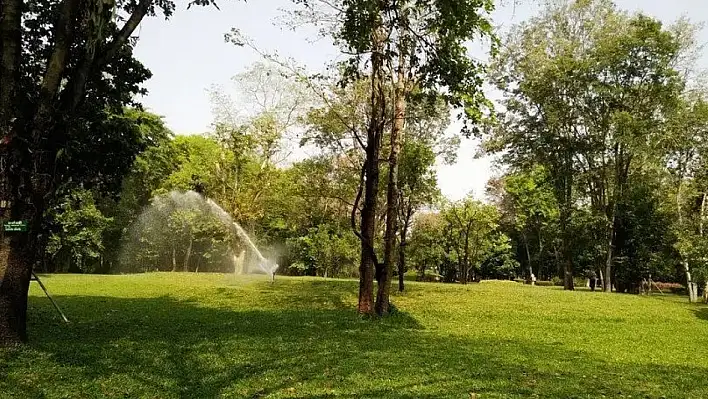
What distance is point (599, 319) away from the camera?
834 inches

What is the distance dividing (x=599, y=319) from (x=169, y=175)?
45913 millimetres

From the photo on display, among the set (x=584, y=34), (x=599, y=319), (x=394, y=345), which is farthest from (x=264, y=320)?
(x=584, y=34)

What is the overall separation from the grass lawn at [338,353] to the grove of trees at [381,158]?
7.46 feet

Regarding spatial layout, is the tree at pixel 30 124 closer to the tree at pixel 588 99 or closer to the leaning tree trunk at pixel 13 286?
the leaning tree trunk at pixel 13 286

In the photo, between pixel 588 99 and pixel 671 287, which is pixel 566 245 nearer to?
pixel 588 99

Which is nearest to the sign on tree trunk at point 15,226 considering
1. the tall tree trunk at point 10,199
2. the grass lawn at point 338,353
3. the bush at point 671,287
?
the tall tree trunk at point 10,199

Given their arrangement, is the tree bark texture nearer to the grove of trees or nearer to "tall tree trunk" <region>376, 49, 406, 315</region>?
the grove of trees

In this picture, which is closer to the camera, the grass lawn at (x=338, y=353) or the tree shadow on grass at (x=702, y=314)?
the grass lawn at (x=338, y=353)

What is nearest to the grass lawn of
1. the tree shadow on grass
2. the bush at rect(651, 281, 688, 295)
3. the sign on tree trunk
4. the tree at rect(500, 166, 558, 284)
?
the sign on tree trunk

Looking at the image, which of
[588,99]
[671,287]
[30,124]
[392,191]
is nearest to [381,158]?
[392,191]

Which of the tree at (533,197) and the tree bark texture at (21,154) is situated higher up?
the tree at (533,197)

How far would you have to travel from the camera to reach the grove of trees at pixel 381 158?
10477mm

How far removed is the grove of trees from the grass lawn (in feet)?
7.46

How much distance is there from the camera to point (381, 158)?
20438 mm
